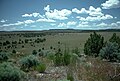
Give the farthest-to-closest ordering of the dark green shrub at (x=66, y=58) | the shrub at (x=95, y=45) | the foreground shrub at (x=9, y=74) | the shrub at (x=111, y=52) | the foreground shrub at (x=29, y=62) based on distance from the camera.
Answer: the shrub at (x=95, y=45), the shrub at (x=111, y=52), the dark green shrub at (x=66, y=58), the foreground shrub at (x=29, y=62), the foreground shrub at (x=9, y=74)

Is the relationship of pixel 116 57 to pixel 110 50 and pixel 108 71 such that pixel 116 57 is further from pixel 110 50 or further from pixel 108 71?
pixel 108 71

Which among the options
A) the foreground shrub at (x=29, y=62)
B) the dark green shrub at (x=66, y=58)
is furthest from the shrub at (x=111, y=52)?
the foreground shrub at (x=29, y=62)

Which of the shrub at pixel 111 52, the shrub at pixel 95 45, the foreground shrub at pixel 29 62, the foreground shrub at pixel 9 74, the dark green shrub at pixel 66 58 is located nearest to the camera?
the foreground shrub at pixel 9 74

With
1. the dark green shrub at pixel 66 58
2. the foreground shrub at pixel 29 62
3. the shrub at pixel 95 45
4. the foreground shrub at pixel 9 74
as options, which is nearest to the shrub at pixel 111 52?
the shrub at pixel 95 45

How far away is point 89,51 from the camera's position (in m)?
14.7

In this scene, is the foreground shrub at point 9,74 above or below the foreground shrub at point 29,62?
above

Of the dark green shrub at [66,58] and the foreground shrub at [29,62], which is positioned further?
the dark green shrub at [66,58]

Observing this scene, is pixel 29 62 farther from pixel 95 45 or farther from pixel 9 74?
pixel 95 45

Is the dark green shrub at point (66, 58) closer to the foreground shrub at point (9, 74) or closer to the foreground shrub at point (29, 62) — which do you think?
the foreground shrub at point (29, 62)

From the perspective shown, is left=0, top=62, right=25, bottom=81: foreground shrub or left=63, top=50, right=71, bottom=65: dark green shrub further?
left=63, top=50, right=71, bottom=65: dark green shrub

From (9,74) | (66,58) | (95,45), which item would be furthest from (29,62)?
(95,45)

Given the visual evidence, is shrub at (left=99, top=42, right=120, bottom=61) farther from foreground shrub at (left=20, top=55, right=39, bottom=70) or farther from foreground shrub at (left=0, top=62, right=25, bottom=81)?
foreground shrub at (left=0, top=62, right=25, bottom=81)

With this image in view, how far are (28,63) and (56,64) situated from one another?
1147 mm

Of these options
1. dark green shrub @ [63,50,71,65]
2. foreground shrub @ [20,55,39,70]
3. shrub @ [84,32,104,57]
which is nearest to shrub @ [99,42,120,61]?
shrub @ [84,32,104,57]
